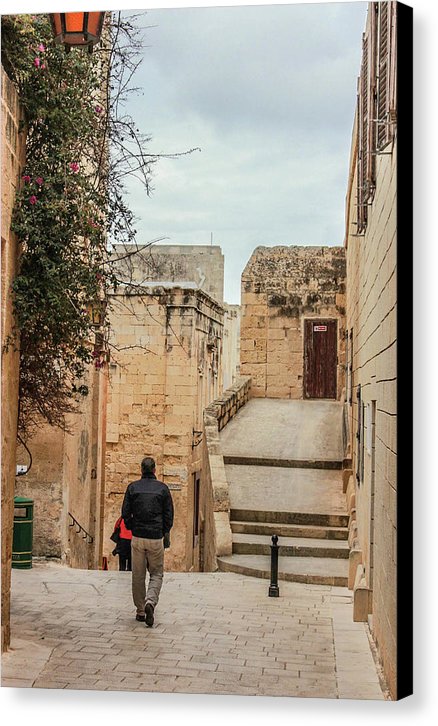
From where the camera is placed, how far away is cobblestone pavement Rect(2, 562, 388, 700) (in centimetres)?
546

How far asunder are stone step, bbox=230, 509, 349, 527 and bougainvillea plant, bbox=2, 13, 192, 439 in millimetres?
3658

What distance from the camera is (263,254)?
16.3m

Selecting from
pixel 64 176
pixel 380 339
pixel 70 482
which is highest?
pixel 64 176

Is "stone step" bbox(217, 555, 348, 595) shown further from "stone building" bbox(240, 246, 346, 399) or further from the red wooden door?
the red wooden door

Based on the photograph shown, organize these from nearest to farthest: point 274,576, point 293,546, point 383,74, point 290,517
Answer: point 383,74 → point 274,576 → point 293,546 → point 290,517

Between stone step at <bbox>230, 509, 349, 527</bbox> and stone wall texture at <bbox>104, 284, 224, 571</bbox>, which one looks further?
stone wall texture at <bbox>104, 284, 224, 571</bbox>

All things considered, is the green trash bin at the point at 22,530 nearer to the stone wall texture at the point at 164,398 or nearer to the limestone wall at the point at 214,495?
the stone wall texture at the point at 164,398

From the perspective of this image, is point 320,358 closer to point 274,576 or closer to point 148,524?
point 274,576

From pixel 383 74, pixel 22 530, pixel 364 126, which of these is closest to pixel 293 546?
pixel 22 530

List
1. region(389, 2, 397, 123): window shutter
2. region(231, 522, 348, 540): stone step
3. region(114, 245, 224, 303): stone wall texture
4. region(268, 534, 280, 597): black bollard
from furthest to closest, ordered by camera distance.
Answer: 1. region(114, 245, 224, 303): stone wall texture
2. region(231, 522, 348, 540): stone step
3. region(268, 534, 280, 597): black bollard
4. region(389, 2, 397, 123): window shutter

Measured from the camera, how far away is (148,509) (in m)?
6.70

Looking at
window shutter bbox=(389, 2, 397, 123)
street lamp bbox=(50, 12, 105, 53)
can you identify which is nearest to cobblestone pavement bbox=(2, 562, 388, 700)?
window shutter bbox=(389, 2, 397, 123)

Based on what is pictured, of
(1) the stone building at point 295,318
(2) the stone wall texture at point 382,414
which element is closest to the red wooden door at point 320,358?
(1) the stone building at point 295,318

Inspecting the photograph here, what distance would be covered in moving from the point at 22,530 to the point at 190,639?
263 centimetres
